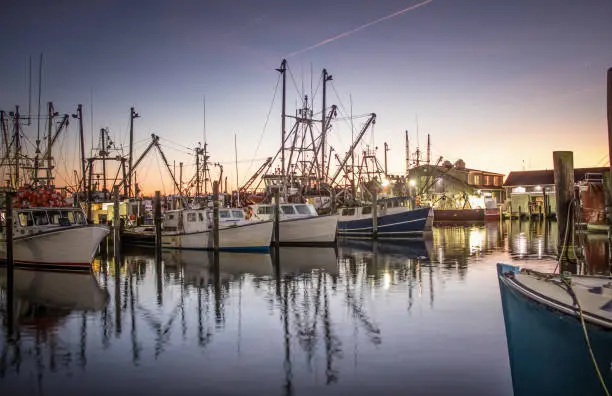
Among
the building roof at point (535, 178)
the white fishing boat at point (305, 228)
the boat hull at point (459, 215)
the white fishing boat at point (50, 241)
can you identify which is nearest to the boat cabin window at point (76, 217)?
the white fishing boat at point (50, 241)

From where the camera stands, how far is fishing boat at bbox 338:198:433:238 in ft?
134

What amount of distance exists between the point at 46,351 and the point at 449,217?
62228 mm

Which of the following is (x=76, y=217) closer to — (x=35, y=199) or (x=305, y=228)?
(x=35, y=199)

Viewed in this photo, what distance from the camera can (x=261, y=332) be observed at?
11484 millimetres

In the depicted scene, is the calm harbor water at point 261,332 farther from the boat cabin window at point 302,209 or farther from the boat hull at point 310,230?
the boat cabin window at point 302,209

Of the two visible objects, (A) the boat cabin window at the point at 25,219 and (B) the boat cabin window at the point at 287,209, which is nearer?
(A) the boat cabin window at the point at 25,219

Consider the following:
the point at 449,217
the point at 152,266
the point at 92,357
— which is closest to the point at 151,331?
the point at 92,357

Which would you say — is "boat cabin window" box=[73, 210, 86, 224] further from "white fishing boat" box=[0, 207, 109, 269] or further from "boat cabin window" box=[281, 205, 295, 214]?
"boat cabin window" box=[281, 205, 295, 214]

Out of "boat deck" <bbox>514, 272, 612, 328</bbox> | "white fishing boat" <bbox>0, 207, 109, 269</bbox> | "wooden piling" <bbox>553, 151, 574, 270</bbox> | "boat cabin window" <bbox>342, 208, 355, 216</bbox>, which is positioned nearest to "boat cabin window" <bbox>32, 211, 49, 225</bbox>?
"white fishing boat" <bbox>0, 207, 109, 269</bbox>

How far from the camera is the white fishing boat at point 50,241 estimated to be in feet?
70.5

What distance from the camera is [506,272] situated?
25.1 ft

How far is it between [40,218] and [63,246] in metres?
2.32

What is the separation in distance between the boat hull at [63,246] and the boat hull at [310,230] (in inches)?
498

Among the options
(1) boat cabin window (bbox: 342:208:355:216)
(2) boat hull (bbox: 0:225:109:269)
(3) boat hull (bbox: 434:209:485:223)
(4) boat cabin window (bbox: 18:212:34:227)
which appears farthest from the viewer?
(3) boat hull (bbox: 434:209:485:223)
